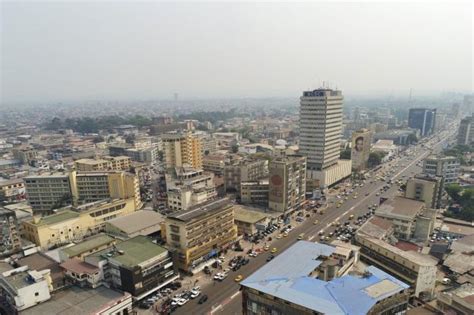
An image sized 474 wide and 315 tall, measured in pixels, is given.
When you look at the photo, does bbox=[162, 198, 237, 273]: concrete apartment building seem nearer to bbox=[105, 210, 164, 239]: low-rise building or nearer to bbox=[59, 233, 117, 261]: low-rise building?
bbox=[105, 210, 164, 239]: low-rise building

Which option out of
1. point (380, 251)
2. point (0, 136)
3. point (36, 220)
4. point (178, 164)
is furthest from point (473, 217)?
point (0, 136)

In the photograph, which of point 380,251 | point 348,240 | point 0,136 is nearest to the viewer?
point 380,251

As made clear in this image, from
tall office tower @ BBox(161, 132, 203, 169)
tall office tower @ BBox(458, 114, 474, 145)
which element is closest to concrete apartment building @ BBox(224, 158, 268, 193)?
tall office tower @ BBox(161, 132, 203, 169)

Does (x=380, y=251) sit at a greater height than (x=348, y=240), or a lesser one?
greater

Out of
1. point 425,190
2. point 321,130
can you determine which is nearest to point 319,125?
point 321,130

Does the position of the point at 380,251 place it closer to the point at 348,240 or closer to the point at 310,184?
the point at 348,240

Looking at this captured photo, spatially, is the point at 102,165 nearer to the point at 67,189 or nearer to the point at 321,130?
the point at 67,189
